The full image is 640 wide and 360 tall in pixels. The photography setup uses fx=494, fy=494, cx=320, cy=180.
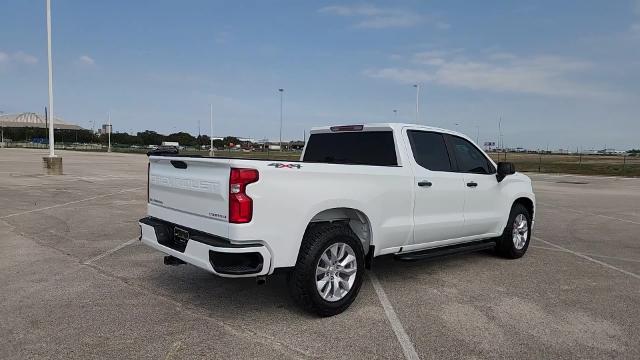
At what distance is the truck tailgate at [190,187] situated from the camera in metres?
4.12

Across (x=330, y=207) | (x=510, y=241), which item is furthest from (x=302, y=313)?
(x=510, y=241)

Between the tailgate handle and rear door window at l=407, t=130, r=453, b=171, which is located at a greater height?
rear door window at l=407, t=130, r=453, b=171

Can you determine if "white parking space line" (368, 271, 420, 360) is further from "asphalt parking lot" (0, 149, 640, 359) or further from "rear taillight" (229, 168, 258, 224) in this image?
"rear taillight" (229, 168, 258, 224)

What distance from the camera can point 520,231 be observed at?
7.36m

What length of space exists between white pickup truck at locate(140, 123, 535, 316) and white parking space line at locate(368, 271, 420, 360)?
40 cm

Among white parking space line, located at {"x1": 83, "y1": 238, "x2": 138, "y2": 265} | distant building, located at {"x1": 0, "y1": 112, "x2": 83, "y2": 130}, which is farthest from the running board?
distant building, located at {"x1": 0, "y1": 112, "x2": 83, "y2": 130}

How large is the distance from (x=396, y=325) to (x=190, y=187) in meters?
2.24

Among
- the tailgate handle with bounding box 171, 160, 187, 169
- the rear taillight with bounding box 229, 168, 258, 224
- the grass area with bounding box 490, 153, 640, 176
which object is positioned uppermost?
Result: the tailgate handle with bounding box 171, 160, 187, 169

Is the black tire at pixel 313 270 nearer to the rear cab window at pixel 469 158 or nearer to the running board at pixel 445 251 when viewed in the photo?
the running board at pixel 445 251

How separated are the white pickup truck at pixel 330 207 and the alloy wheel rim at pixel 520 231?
23.3 inches

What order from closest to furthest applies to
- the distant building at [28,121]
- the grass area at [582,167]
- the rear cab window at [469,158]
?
the rear cab window at [469,158]
the grass area at [582,167]
the distant building at [28,121]

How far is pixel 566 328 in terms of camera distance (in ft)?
14.5

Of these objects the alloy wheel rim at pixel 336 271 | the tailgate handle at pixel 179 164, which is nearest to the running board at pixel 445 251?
the alloy wheel rim at pixel 336 271

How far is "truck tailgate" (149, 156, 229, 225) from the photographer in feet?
13.5
